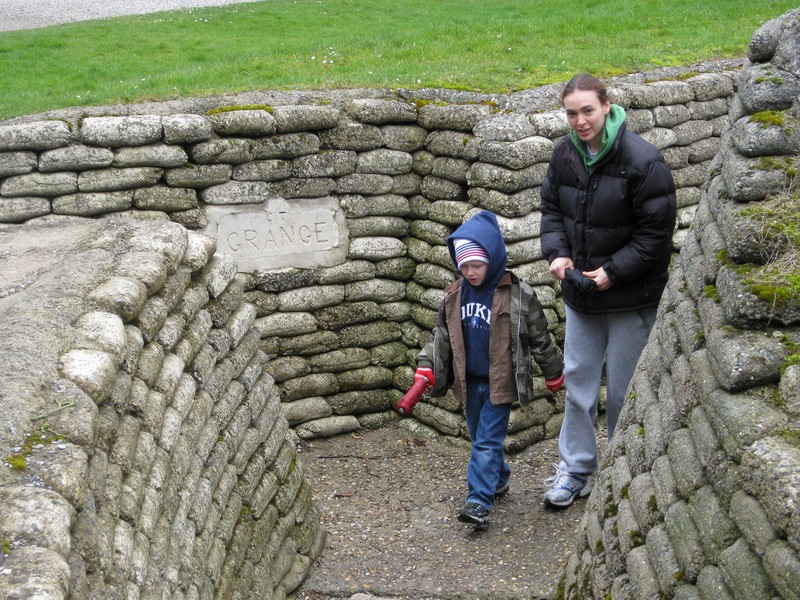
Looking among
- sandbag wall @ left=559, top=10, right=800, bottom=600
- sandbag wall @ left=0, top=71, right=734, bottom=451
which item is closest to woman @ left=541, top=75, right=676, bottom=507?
sandbag wall @ left=559, top=10, right=800, bottom=600

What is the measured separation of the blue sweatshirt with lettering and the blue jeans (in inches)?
5.4

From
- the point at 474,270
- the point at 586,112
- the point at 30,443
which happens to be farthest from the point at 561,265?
the point at 30,443

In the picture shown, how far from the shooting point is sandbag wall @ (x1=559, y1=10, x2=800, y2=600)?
2709 millimetres

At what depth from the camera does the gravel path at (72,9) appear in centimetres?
1491

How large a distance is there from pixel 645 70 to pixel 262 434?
15.5 ft

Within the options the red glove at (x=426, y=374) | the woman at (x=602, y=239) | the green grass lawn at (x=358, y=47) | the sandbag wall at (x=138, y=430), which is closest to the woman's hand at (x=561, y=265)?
the woman at (x=602, y=239)

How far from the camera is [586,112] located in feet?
16.4

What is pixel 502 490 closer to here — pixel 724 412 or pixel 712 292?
pixel 712 292

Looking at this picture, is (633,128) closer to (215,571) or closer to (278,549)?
(278,549)

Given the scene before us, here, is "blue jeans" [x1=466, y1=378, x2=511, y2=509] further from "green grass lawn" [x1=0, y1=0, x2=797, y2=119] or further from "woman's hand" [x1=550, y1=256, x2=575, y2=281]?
"green grass lawn" [x1=0, y1=0, x2=797, y2=119]

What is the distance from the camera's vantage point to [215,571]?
14.7 ft

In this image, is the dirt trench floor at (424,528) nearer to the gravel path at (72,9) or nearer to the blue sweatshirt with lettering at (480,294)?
the blue sweatshirt with lettering at (480,294)

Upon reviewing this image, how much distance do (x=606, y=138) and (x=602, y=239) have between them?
1.76 ft

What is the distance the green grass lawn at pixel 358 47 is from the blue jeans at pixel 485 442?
2.71 metres
